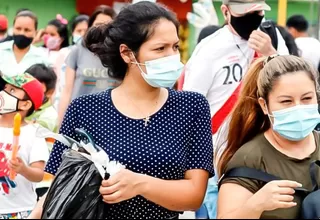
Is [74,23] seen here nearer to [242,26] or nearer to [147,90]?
[242,26]

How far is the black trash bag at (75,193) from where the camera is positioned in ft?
10.3

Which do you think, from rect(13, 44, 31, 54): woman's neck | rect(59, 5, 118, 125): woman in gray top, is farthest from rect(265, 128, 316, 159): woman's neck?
rect(13, 44, 31, 54): woman's neck

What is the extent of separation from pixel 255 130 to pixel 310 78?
0.36 m

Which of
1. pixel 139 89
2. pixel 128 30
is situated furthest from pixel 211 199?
pixel 128 30

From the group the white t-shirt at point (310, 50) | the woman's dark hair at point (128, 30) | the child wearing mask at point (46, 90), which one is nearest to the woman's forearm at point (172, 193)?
the woman's dark hair at point (128, 30)

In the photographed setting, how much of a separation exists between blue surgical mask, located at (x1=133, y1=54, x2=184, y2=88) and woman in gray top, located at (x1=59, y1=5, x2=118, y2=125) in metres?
3.34

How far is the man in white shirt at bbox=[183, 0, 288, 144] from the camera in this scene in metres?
5.33

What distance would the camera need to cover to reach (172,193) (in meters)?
3.31

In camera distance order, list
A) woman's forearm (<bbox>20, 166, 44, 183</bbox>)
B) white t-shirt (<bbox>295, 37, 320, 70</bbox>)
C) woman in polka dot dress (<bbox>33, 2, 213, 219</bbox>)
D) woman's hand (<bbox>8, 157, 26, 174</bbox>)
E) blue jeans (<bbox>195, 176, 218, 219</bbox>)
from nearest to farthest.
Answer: woman in polka dot dress (<bbox>33, 2, 213, 219</bbox>), woman's hand (<bbox>8, 157, 26, 174</bbox>), woman's forearm (<bbox>20, 166, 44, 183</bbox>), blue jeans (<bbox>195, 176, 218, 219</bbox>), white t-shirt (<bbox>295, 37, 320, 70</bbox>)

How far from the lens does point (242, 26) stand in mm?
5391

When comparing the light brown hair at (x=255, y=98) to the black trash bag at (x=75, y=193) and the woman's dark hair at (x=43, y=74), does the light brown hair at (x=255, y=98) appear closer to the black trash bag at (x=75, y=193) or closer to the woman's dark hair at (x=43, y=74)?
the black trash bag at (x=75, y=193)

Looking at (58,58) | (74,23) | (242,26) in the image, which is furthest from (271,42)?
(74,23)

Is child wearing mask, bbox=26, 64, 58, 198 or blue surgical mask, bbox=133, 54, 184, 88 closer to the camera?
blue surgical mask, bbox=133, 54, 184, 88

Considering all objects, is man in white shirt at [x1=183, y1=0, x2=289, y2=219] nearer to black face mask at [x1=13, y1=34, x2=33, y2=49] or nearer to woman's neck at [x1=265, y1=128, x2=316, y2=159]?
woman's neck at [x1=265, y1=128, x2=316, y2=159]
